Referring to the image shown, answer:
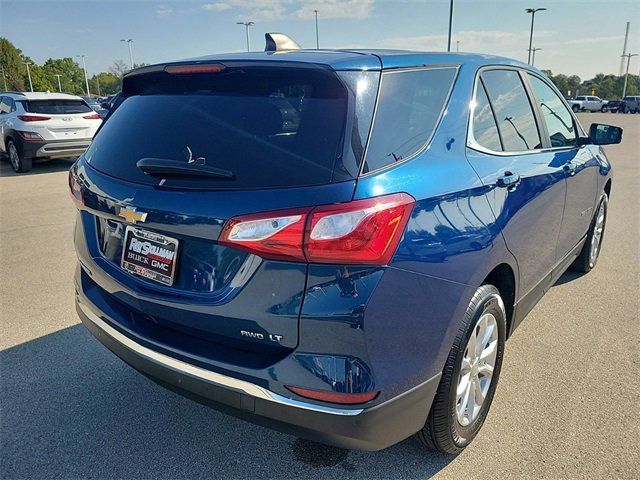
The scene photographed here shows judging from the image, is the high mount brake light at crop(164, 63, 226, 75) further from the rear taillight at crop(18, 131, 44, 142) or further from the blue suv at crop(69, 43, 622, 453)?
the rear taillight at crop(18, 131, 44, 142)

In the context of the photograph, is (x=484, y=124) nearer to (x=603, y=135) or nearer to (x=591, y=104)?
(x=603, y=135)

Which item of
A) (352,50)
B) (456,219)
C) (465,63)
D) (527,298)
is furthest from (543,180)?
(352,50)

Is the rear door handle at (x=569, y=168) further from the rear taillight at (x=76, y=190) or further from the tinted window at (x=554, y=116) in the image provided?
the rear taillight at (x=76, y=190)

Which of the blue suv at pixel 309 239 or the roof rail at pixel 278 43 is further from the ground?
the roof rail at pixel 278 43

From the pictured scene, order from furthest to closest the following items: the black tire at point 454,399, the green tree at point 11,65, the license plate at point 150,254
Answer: the green tree at point 11,65 < the black tire at point 454,399 < the license plate at point 150,254

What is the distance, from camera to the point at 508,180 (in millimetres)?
2424

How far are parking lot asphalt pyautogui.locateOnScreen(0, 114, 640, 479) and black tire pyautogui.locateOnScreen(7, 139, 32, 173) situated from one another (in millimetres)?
7901

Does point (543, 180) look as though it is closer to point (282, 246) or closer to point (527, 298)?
point (527, 298)

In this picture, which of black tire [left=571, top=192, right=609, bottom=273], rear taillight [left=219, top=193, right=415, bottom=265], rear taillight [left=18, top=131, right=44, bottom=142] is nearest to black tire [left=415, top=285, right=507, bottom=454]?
rear taillight [left=219, top=193, right=415, bottom=265]

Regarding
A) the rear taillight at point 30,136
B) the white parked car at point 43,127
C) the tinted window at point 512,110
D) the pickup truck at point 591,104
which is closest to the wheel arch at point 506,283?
the tinted window at point 512,110

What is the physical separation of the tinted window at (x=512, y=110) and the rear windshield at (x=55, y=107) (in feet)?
34.2

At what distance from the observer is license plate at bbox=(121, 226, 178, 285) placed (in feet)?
6.25

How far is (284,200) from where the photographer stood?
166 centimetres

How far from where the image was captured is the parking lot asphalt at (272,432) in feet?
7.38
